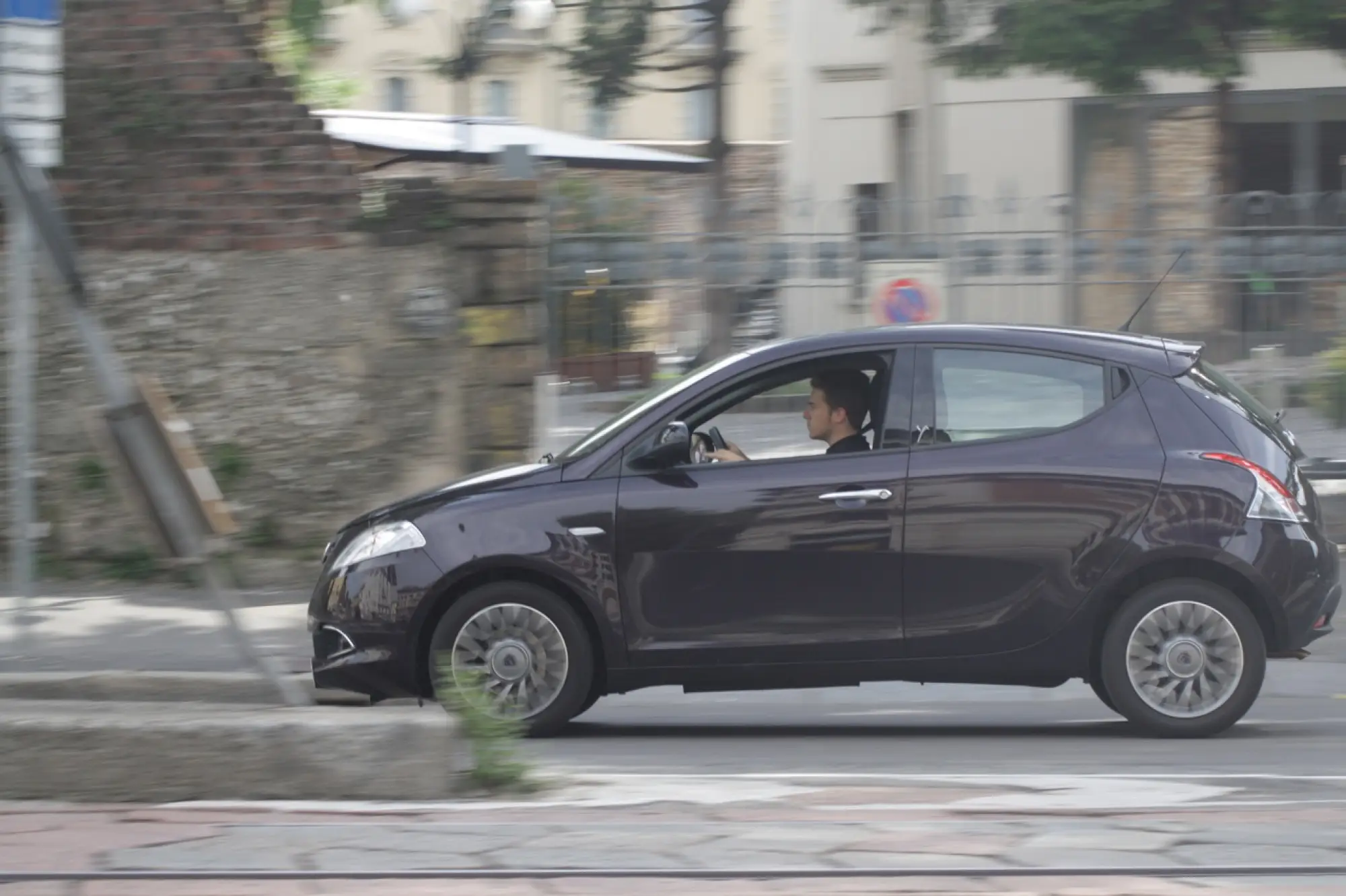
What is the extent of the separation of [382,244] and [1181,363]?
5.81 metres

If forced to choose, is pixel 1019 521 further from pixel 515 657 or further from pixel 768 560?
pixel 515 657

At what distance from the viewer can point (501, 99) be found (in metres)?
49.3

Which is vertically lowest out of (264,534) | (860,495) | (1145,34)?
(264,534)

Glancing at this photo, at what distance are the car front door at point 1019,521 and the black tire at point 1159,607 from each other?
19 cm

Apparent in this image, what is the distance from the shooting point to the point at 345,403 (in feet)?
38.3

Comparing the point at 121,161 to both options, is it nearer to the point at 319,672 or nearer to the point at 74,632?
the point at 74,632

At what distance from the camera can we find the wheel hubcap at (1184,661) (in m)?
7.24

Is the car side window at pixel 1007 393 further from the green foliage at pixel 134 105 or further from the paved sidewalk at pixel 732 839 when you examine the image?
the green foliage at pixel 134 105

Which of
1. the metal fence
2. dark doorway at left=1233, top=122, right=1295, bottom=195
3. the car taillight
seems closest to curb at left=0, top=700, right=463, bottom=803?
the car taillight

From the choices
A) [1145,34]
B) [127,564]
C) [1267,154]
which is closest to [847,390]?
[127,564]

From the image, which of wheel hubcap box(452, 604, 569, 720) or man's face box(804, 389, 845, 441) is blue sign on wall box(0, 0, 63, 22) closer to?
wheel hubcap box(452, 604, 569, 720)

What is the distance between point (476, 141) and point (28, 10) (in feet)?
27.6

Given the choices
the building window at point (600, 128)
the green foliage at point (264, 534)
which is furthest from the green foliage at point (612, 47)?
the building window at point (600, 128)

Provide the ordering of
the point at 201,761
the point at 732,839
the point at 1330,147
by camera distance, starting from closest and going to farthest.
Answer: the point at 732,839, the point at 201,761, the point at 1330,147
